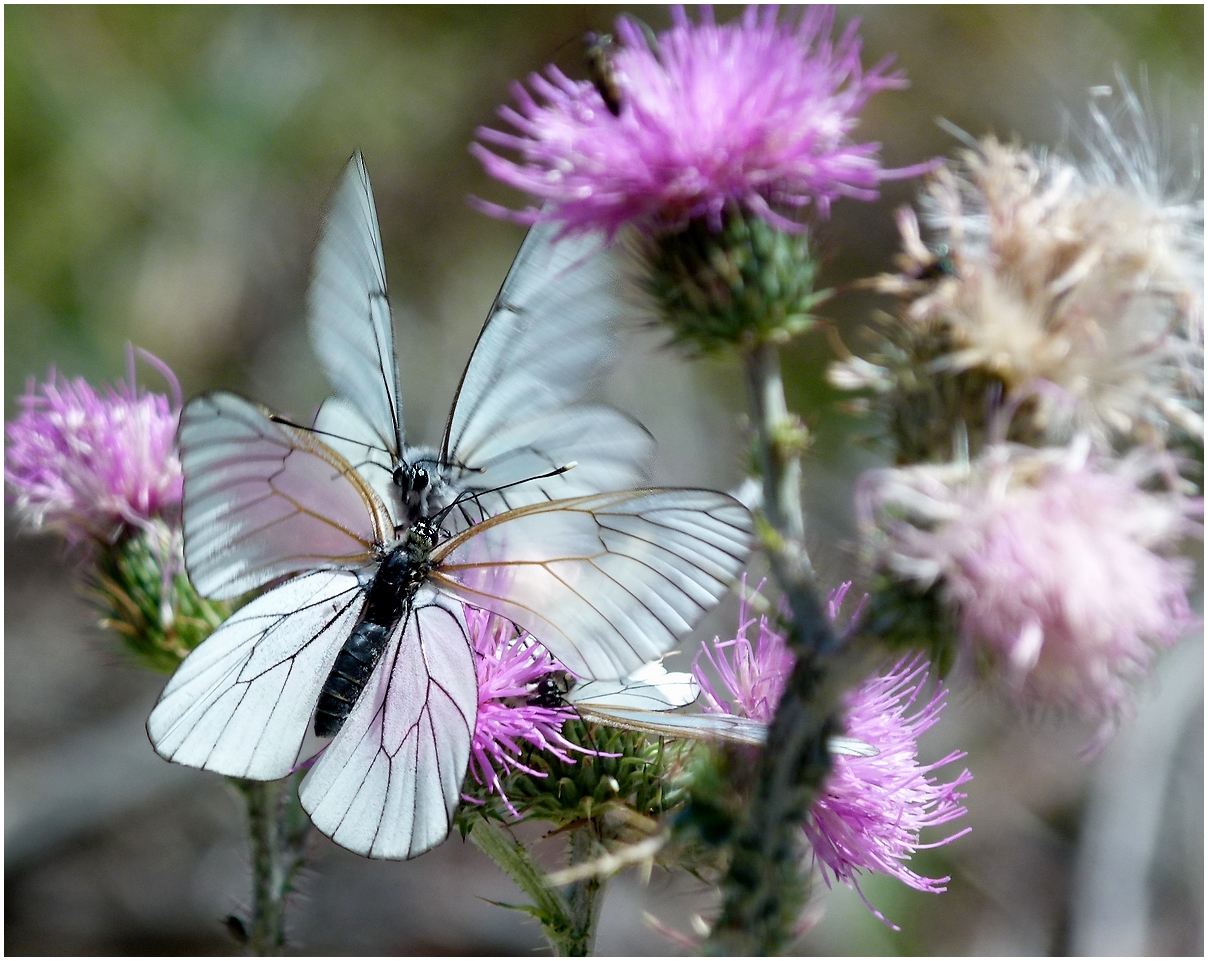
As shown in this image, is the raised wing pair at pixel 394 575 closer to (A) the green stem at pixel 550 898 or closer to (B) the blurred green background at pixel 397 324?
(A) the green stem at pixel 550 898

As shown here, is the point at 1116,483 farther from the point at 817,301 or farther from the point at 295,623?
the point at 295,623

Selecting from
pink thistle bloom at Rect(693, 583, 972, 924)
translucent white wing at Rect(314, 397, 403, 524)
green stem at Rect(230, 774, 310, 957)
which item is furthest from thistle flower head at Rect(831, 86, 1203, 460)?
green stem at Rect(230, 774, 310, 957)

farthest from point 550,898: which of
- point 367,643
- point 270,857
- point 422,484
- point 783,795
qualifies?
point 422,484

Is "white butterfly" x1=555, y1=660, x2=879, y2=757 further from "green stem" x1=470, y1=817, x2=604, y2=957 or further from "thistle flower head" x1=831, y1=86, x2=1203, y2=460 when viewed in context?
"thistle flower head" x1=831, y1=86, x2=1203, y2=460

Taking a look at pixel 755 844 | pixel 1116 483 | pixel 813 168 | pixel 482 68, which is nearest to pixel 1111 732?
pixel 1116 483

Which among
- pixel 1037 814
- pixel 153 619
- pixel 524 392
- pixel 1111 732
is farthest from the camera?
pixel 1037 814

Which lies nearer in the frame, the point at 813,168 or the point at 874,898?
the point at 813,168

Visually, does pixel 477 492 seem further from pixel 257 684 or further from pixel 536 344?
pixel 257 684
